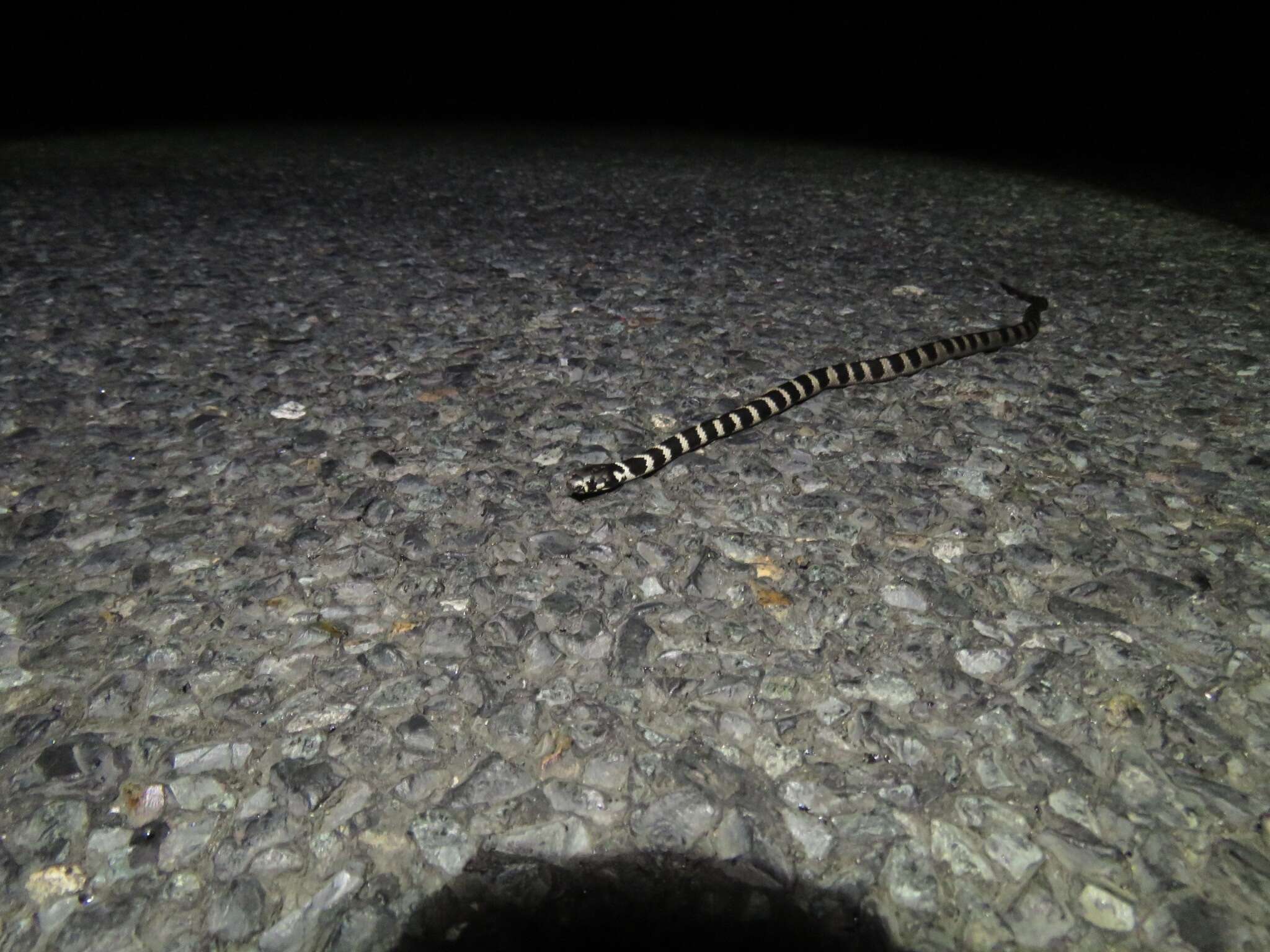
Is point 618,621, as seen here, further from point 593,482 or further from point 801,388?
point 801,388

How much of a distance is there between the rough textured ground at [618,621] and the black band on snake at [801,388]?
0.11 metres

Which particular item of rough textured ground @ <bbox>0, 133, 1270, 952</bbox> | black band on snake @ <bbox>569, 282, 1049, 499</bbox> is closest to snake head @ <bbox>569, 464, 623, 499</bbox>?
black band on snake @ <bbox>569, 282, 1049, 499</bbox>

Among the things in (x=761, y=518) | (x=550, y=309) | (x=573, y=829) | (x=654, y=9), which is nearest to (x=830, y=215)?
(x=550, y=309)

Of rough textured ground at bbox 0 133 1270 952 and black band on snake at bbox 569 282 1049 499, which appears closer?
rough textured ground at bbox 0 133 1270 952

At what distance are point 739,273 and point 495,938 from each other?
508cm

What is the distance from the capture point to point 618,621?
2689 millimetres

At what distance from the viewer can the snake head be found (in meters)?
3.32

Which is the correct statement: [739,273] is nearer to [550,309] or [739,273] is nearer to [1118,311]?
[550,309]

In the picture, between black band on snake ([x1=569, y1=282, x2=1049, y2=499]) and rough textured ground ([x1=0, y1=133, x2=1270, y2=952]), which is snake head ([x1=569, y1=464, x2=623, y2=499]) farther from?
rough textured ground ([x1=0, y1=133, x2=1270, y2=952])

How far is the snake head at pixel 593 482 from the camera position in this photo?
3322 mm

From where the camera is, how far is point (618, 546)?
3061 mm

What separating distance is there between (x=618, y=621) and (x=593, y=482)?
80 cm

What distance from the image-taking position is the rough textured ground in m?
1.89

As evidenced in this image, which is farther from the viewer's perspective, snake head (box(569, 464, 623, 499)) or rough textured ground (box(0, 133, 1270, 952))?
snake head (box(569, 464, 623, 499))
